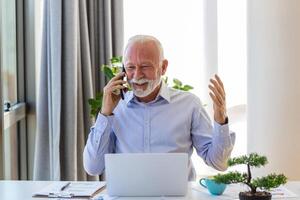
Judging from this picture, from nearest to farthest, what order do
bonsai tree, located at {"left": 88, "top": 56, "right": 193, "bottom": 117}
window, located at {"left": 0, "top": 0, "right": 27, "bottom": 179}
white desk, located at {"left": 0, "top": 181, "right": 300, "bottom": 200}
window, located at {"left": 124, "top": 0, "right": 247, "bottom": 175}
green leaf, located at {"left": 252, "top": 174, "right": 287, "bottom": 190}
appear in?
green leaf, located at {"left": 252, "top": 174, "right": 287, "bottom": 190}, white desk, located at {"left": 0, "top": 181, "right": 300, "bottom": 200}, window, located at {"left": 0, "top": 0, "right": 27, "bottom": 179}, bonsai tree, located at {"left": 88, "top": 56, "right": 193, "bottom": 117}, window, located at {"left": 124, "top": 0, "right": 247, "bottom": 175}

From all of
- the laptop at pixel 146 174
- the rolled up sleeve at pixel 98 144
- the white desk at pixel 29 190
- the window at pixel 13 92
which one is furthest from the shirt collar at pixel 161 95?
the window at pixel 13 92

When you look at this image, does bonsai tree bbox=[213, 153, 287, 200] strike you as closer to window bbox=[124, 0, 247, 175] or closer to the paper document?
the paper document

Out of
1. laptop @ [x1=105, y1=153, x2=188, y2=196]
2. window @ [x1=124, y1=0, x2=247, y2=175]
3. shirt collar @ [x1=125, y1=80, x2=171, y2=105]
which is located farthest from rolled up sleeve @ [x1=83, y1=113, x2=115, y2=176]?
window @ [x1=124, y1=0, x2=247, y2=175]

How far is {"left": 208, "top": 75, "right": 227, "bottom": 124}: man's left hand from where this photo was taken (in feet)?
6.99

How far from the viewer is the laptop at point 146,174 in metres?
Result: 1.89

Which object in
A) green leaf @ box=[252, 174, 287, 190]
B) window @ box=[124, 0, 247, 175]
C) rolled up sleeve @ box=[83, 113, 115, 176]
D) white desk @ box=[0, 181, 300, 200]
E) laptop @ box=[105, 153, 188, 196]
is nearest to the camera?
green leaf @ box=[252, 174, 287, 190]

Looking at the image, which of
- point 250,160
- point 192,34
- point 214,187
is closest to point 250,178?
point 250,160

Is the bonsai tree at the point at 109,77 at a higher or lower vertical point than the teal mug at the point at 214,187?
higher

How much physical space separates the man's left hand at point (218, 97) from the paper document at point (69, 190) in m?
0.56

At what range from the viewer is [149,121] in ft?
8.08

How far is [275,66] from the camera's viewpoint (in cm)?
379

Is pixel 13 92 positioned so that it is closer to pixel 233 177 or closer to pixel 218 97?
pixel 218 97

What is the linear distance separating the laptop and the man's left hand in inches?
13.9

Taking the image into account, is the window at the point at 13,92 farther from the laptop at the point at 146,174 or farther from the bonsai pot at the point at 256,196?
the bonsai pot at the point at 256,196
